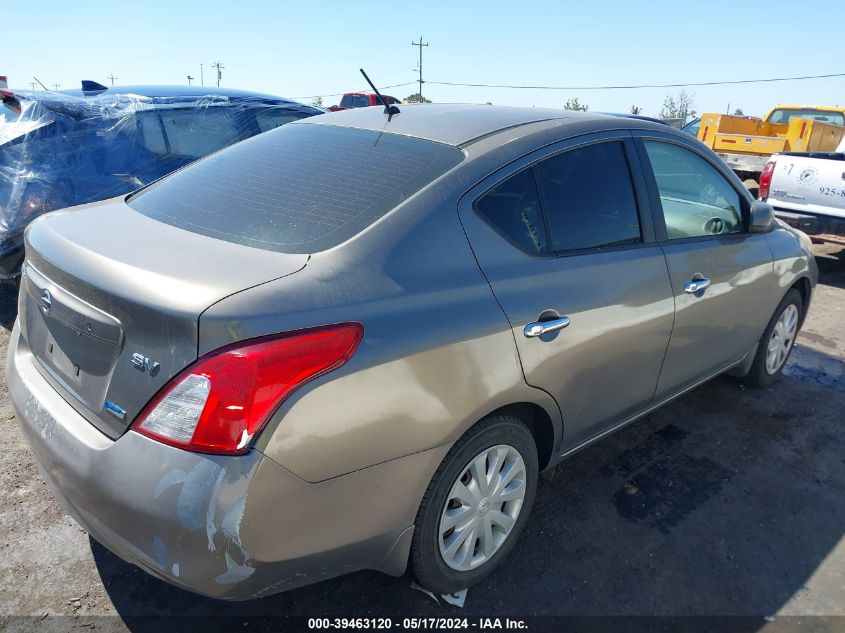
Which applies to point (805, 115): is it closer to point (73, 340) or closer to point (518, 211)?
point (518, 211)

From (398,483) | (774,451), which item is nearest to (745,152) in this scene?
(774,451)

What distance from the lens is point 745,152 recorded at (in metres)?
11.7

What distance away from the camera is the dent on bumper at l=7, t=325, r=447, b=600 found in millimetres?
1619

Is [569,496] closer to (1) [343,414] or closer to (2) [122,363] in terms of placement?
(1) [343,414]

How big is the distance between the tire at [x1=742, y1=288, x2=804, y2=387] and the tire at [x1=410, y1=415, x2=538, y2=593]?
7.60ft

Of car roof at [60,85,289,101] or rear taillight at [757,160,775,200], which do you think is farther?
rear taillight at [757,160,775,200]

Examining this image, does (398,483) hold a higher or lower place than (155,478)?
lower

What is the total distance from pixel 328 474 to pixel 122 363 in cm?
67

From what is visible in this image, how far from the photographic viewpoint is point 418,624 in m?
2.24

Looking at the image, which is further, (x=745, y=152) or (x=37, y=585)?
(x=745, y=152)

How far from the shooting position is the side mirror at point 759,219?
3.41 metres

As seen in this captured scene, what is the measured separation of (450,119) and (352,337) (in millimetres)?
1296

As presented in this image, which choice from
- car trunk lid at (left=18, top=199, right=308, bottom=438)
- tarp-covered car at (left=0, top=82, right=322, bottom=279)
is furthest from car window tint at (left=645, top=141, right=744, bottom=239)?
tarp-covered car at (left=0, top=82, right=322, bottom=279)

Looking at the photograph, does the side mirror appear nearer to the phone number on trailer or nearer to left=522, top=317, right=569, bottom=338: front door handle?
left=522, top=317, right=569, bottom=338: front door handle
